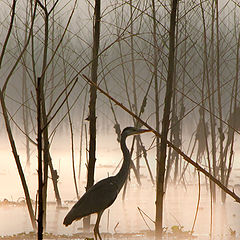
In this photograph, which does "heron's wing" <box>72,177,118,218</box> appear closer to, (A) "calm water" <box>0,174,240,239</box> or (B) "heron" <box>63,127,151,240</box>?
(B) "heron" <box>63,127,151,240</box>

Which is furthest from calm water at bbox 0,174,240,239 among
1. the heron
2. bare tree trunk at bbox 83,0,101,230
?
the heron

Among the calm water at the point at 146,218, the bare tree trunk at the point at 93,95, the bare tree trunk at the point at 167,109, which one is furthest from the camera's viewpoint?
the calm water at the point at 146,218

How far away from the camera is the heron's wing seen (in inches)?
158

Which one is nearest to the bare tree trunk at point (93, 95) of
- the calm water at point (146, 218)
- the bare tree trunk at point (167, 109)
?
the calm water at point (146, 218)

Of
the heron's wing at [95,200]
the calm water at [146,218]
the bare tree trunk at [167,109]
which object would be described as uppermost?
the bare tree trunk at [167,109]

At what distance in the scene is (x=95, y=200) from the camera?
159 inches

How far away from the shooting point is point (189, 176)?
365 inches

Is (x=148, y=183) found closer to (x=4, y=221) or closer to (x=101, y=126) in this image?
→ (x=4, y=221)

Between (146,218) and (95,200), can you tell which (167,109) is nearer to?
(95,200)

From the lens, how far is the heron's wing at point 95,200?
4004mm

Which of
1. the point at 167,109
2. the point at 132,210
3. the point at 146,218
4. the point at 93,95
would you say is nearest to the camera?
the point at 167,109

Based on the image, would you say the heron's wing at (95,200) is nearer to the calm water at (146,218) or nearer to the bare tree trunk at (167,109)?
the bare tree trunk at (167,109)

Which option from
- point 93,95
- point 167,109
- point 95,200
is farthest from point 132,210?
point 167,109

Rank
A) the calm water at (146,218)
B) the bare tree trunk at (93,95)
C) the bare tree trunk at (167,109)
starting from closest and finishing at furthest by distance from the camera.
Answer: the bare tree trunk at (167,109) < the bare tree trunk at (93,95) < the calm water at (146,218)
